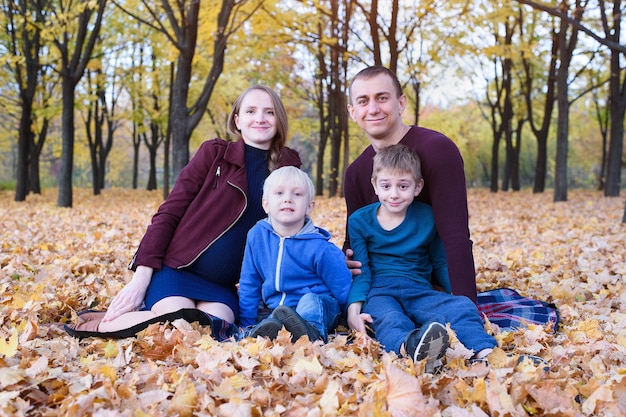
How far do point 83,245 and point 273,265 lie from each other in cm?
373

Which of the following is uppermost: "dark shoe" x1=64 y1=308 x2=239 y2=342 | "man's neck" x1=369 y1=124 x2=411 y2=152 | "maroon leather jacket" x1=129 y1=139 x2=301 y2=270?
"man's neck" x1=369 y1=124 x2=411 y2=152

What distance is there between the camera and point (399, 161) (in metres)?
3.19

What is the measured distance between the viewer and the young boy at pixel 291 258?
3.19 metres

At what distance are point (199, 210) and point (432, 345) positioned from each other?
1.73 m

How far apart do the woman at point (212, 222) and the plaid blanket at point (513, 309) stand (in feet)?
5.18

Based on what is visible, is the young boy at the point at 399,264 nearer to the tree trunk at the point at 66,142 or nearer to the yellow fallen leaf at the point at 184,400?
the yellow fallen leaf at the point at 184,400

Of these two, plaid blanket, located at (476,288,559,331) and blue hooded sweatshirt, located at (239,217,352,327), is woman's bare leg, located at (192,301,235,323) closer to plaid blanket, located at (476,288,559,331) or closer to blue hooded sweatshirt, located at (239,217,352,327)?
blue hooded sweatshirt, located at (239,217,352,327)

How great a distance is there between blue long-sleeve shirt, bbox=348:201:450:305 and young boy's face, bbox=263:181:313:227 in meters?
0.43

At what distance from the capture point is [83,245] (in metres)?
6.13

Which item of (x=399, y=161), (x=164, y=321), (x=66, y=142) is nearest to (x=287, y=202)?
(x=399, y=161)

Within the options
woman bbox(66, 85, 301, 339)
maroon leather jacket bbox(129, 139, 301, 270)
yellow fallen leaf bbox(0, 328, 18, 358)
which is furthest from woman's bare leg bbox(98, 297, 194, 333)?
yellow fallen leaf bbox(0, 328, 18, 358)

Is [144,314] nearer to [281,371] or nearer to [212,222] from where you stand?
[212,222]

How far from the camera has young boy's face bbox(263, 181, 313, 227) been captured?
3.17 metres

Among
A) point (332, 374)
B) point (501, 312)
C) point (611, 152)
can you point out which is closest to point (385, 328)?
point (332, 374)
